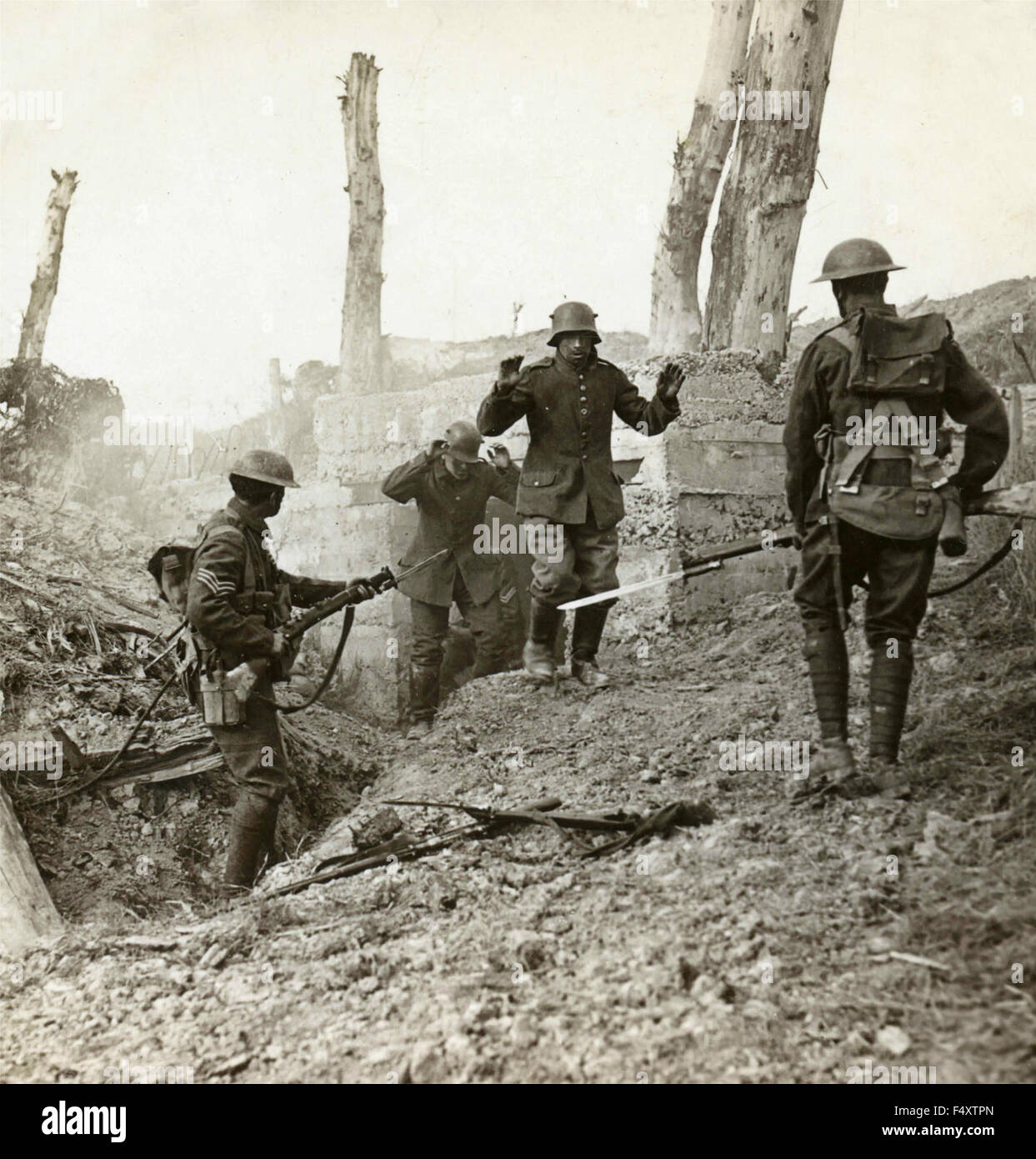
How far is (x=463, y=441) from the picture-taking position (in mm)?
6574

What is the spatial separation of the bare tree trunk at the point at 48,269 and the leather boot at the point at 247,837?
1044 cm

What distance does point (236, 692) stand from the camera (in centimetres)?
471

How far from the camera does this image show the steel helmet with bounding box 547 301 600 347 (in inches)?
224

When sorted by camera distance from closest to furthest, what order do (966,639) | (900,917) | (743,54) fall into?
(900,917) < (966,639) < (743,54)

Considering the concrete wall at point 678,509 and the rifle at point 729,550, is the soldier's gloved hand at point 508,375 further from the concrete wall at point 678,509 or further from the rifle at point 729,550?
the concrete wall at point 678,509

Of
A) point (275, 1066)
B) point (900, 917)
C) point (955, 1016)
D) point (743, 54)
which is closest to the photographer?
point (955, 1016)

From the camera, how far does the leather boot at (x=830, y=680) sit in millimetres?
3836

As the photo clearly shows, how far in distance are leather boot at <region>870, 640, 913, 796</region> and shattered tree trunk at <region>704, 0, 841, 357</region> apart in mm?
3948

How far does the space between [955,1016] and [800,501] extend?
6.55 ft

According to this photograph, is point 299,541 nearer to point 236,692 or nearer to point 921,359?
point 236,692

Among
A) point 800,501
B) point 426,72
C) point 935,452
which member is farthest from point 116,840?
point 426,72
